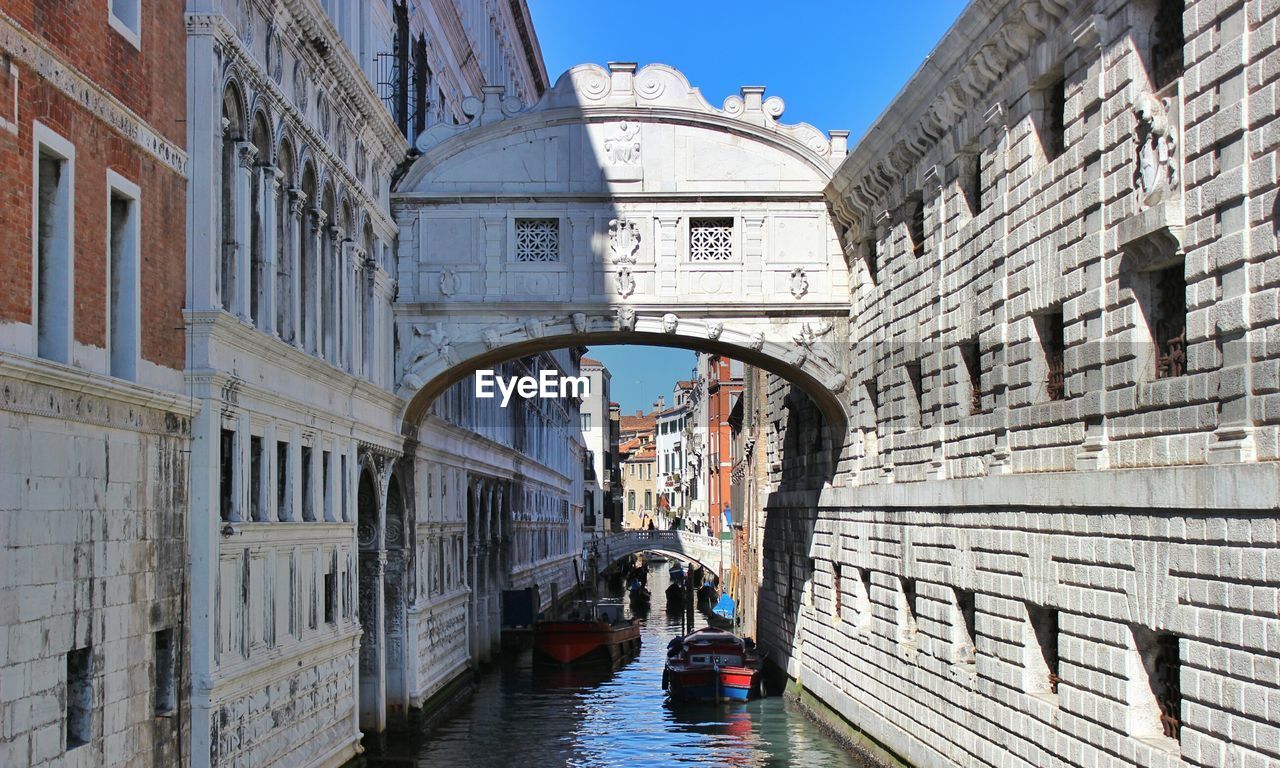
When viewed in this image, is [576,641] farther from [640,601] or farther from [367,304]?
[640,601]

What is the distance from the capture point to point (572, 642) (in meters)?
33.7

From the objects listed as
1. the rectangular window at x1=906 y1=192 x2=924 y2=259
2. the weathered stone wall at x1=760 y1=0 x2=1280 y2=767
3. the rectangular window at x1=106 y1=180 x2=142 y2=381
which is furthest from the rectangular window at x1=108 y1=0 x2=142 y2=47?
the rectangular window at x1=906 y1=192 x2=924 y2=259

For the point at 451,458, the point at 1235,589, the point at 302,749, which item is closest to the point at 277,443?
the point at 302,749

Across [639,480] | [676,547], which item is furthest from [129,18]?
[639,480]

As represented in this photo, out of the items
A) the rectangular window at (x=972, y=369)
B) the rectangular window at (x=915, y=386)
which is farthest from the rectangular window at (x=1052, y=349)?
the rectangular window at (x=915, y=386)

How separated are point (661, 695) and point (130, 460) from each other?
1934 cm

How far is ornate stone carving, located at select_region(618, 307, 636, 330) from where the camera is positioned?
21.3 meters

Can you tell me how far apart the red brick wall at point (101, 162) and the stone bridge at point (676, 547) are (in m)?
37.6

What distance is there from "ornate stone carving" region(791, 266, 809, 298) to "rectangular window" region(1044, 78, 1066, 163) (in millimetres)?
7878

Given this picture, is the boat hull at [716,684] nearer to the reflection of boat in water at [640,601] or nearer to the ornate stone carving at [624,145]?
the ornate stone carving at [624,145]

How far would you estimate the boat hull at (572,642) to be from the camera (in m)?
33.6

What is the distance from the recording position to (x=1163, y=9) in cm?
1123

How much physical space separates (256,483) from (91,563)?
407 centimetres

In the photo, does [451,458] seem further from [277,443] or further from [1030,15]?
[1030,15]
